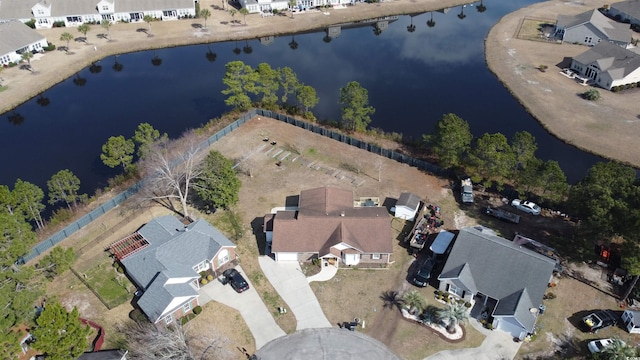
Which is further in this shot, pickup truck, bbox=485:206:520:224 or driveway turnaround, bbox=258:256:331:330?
pickup truck, bbox=485:206:520:224

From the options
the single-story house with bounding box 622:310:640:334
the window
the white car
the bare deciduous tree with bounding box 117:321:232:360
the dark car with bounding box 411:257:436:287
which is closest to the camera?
the bare deciduous tree with bounding box 117:321:232:360

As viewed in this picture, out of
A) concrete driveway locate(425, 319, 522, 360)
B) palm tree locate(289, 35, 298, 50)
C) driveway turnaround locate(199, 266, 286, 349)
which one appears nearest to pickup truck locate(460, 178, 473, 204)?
concrete driveway locate(425, 319, 522, 360)

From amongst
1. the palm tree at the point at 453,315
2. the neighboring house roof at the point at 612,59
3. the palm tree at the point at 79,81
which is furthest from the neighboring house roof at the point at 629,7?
the palm tree at the point at 79,81

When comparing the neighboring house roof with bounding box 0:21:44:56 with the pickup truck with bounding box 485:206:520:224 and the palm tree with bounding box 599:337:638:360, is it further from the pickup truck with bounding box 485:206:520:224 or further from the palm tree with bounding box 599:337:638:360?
the palm tree with bounding box 599:337:638:360

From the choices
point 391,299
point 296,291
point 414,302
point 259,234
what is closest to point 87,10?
point 259,234

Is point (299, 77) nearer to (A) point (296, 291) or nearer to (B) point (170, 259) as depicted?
(B) point (170, 259)

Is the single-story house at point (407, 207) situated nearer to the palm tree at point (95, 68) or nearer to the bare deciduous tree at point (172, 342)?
the bare deciduous tree at point (172, 342)
